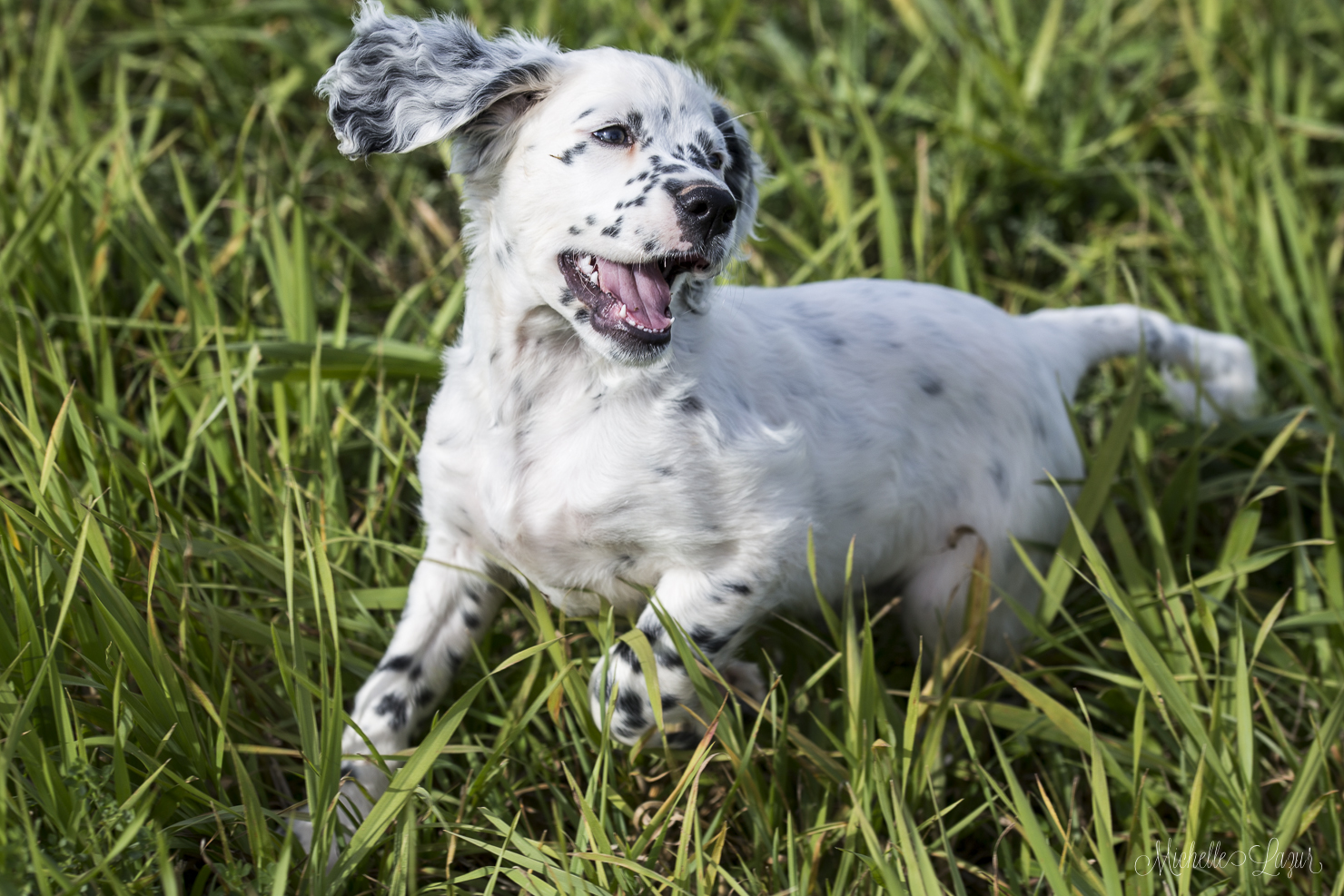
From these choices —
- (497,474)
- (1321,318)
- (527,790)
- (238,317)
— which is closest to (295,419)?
(238,317)

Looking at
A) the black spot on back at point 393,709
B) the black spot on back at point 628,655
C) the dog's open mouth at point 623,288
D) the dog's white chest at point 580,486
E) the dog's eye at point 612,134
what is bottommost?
the black spot on back at point 393,709

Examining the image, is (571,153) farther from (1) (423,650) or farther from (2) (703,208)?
(1) (423,650)

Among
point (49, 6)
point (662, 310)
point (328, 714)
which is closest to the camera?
point (328, 714)

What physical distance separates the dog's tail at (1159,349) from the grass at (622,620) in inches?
4.3

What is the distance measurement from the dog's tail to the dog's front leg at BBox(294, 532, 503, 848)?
74.7 inches

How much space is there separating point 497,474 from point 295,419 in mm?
1338

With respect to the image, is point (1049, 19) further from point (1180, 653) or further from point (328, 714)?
point (328, 714)

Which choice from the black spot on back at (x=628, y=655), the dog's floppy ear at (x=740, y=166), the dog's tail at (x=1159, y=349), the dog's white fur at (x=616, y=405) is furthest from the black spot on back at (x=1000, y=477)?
the black spot on back at (x=628, y=655)

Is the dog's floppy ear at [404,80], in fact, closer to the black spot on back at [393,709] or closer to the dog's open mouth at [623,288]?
the dog's open mouth at [623,288]

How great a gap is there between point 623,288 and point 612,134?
1.15ft

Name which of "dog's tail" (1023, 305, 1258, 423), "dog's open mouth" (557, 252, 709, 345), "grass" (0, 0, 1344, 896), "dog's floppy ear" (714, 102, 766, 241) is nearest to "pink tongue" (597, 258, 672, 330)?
"dog's open mouth" (557, 252, 709, 345)

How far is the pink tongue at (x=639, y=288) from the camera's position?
2400 mm

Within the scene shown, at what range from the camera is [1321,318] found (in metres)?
4.14

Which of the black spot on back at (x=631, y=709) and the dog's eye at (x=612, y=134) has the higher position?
the dog's eye at (x=612, y=134)
